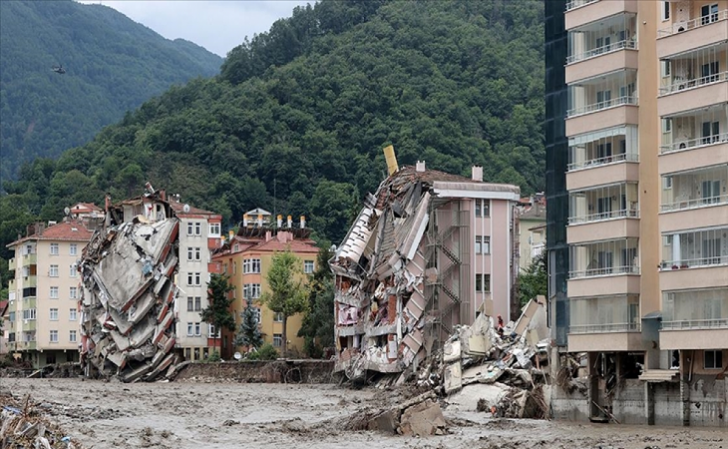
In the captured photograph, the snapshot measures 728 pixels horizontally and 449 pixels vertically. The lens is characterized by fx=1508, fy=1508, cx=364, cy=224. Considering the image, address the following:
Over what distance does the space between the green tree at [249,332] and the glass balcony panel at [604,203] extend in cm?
7375

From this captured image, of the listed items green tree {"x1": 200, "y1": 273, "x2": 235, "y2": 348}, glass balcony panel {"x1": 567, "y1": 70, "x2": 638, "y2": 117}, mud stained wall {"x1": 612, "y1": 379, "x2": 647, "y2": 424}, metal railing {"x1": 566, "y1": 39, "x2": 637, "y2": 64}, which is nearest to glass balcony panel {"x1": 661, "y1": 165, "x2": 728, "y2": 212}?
A: glass balcony panel {"x1": 567, "y1": 70, "x2": 638, "y2": 117}

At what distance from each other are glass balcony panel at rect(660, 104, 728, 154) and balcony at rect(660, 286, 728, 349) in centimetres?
602

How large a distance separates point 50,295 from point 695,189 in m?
114

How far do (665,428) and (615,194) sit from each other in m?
11.2

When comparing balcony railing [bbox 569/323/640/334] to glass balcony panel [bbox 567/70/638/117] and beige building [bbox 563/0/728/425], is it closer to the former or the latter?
beige building [bbox 563/0/728/425]

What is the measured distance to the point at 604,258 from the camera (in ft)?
220

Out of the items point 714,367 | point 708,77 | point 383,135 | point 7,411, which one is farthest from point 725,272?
point 383,135

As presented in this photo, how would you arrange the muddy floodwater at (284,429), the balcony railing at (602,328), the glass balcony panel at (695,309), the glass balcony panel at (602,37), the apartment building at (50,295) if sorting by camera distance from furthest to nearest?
the apartment building at (50,295) → the glass balcony panel at (602,37) → the balcony railing at (602,328) → the glass balcony panel at (695,309) → the muddy floodwater at (284,429)

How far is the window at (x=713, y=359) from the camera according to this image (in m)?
60.7

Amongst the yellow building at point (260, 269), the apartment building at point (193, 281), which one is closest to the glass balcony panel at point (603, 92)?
the yellow building at point (260, 269)

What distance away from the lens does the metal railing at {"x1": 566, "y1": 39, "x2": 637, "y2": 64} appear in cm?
6588

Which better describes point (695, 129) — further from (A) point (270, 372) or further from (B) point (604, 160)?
(A) point (270, 372)

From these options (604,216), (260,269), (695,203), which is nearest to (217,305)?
(260,269)

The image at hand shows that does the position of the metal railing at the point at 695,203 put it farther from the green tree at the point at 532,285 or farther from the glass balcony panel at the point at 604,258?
the green tree at the point at 532,285
